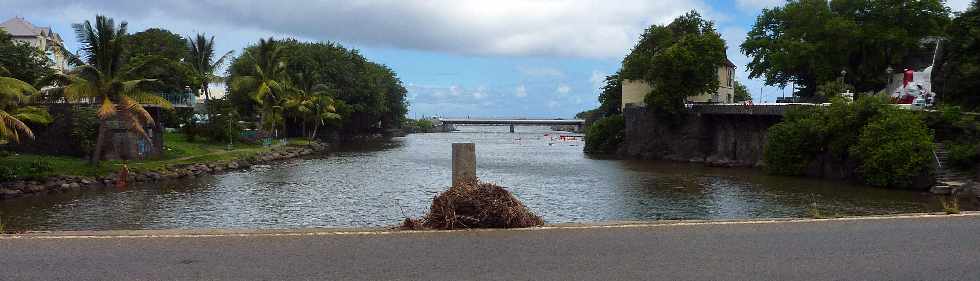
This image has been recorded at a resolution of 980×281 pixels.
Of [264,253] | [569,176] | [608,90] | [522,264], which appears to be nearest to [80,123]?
[569,176]

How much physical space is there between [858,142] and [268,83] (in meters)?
46.7

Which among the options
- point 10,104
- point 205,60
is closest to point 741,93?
point 205,60

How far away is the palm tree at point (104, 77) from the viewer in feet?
109

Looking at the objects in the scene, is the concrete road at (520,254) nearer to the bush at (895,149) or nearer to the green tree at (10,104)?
the green tree at (10,104)

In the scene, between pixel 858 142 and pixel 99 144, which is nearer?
pixel 99 144

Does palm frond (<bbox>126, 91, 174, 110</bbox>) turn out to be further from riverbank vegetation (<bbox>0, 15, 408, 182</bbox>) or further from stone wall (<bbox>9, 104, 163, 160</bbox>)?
stone wall (<bbox>9, 104, 163, 160</bbox>)

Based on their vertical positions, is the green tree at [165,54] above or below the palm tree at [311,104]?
above

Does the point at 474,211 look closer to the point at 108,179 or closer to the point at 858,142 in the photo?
the point at 108,179

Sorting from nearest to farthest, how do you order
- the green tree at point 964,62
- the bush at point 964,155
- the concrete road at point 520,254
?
1. the concrete road at point 520,254
2. the bush at point 964,155
3. the green tree at point 964,62

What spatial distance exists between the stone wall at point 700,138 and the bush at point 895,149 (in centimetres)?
1272

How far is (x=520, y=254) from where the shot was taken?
9492 millimetres

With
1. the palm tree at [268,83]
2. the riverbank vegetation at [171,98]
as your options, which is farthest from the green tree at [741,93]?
the palm tree at [268,83]

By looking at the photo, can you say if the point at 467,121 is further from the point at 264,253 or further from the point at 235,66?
the point at 264,253

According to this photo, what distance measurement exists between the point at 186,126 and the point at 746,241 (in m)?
51.7
